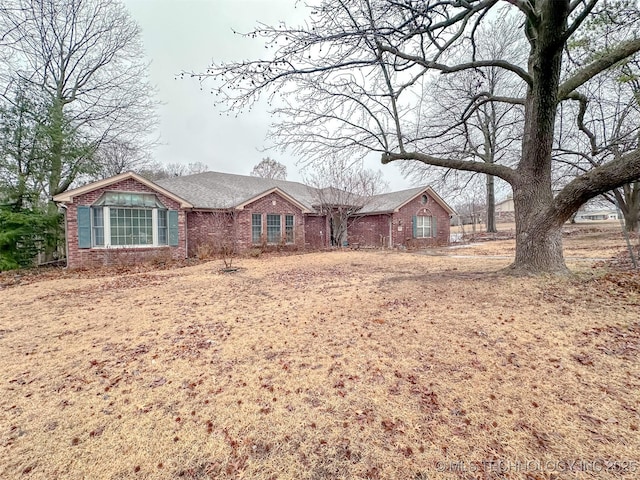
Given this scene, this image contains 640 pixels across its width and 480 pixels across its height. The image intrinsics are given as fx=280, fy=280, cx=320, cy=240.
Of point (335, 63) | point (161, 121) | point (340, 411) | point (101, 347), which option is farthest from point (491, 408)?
point (161, 121)

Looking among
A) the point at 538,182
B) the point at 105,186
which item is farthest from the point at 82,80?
the point at 538,182

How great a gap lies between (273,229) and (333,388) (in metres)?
13.7

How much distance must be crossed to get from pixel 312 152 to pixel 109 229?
9.26 m

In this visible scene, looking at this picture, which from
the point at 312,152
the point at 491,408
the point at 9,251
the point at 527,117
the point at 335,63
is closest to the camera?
the point at 491,408

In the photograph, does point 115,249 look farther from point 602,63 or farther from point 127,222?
point 602,63

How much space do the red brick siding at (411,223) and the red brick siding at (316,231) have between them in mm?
4529

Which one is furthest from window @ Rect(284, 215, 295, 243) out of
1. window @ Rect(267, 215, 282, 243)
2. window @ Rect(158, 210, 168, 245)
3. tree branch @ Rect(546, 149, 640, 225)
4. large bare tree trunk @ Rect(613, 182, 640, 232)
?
large bare tree trunk @ Rect(613, 182, 640, 232)

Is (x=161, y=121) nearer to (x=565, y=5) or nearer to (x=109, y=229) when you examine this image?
(x=109, y=229)

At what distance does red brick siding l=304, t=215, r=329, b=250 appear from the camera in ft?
59.8

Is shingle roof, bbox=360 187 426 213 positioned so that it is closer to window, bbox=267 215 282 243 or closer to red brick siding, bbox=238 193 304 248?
red brick siding, bbox=238 193 304 248

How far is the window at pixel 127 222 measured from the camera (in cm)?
1095

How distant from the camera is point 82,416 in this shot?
244 centimetres

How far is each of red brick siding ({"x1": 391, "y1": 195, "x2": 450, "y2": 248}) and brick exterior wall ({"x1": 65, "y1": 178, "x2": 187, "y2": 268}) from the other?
12.8m

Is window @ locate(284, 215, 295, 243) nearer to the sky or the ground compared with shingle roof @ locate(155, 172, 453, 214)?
nearer to the ground
